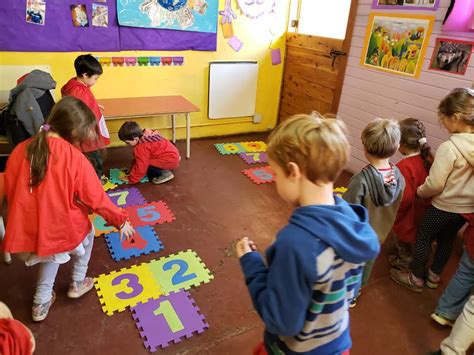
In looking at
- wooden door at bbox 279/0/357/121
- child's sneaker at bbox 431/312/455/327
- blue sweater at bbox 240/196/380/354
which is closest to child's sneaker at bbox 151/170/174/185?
wooden door at bbox 279/0/357/121

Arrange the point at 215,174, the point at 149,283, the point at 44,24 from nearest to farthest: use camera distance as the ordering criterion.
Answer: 1. the point at 149,283
2. the point at 44,24
3. the point at 215,174

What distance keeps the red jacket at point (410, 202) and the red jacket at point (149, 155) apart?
1.91 m

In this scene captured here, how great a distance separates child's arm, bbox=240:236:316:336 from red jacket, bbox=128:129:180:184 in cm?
247

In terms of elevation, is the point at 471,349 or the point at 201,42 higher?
the point at 201,42

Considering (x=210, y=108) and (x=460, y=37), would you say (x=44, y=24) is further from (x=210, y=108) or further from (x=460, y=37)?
(x=460, y=37)

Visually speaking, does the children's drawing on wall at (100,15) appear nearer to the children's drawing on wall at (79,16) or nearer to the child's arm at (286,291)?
the children's drawing on wall at (79,16)

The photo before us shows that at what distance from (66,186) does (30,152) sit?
0.19 meters

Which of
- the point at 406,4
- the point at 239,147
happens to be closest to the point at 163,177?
the point at 239,147

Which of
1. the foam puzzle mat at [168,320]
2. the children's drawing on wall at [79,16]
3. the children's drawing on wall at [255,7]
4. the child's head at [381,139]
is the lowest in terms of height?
the foam puzzle mat at [168,320]

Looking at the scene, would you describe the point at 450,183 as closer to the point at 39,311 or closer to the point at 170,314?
the point at 170,314

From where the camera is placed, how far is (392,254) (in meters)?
2.53

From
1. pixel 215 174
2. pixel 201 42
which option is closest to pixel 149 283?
pixel 215 174

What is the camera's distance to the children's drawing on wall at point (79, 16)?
3234 millimetres

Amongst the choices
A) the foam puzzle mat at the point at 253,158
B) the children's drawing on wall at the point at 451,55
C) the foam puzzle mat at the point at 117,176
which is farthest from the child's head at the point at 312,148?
the foam puzzle mat at the point at 253,158
